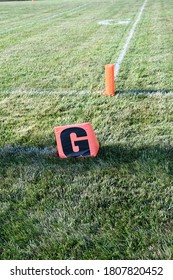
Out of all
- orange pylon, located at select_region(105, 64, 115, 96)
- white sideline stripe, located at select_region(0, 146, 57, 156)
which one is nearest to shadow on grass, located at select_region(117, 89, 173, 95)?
orange pylon, located at select_region(105, 64, 115, 96)

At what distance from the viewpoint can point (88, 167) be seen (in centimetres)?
336

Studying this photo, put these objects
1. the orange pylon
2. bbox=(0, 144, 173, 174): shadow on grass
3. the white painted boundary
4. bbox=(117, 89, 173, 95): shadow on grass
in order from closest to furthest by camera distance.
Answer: bbox=(0, 144, 173, 174): shadow on grass
the orange pylon
bbox=(117, 89, 173, 95): shadow on grass
the white painted boundary

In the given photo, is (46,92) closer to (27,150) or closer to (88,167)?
(27,150)

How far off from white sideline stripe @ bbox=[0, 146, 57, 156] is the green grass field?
1cm

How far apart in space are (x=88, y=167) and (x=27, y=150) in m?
0.76

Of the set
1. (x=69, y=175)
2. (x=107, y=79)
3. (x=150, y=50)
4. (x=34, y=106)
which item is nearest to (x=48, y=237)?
(x=69, y=175)

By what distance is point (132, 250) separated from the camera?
2.38 m

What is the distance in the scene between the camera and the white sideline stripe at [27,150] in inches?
146

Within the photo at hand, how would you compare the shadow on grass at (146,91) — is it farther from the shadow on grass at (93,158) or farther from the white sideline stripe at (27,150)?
the white sideline stripe at (27,150)

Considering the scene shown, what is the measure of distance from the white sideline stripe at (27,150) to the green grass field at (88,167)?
0.01 m

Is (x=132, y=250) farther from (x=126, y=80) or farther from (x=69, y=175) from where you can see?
(x=126, y=80)

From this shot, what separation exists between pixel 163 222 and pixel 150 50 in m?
6.24

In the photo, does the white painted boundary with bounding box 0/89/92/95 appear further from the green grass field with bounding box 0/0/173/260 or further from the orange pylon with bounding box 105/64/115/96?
the orange pylon with bounding box 105/64/115/96

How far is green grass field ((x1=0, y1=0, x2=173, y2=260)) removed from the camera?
2490 millimetres
